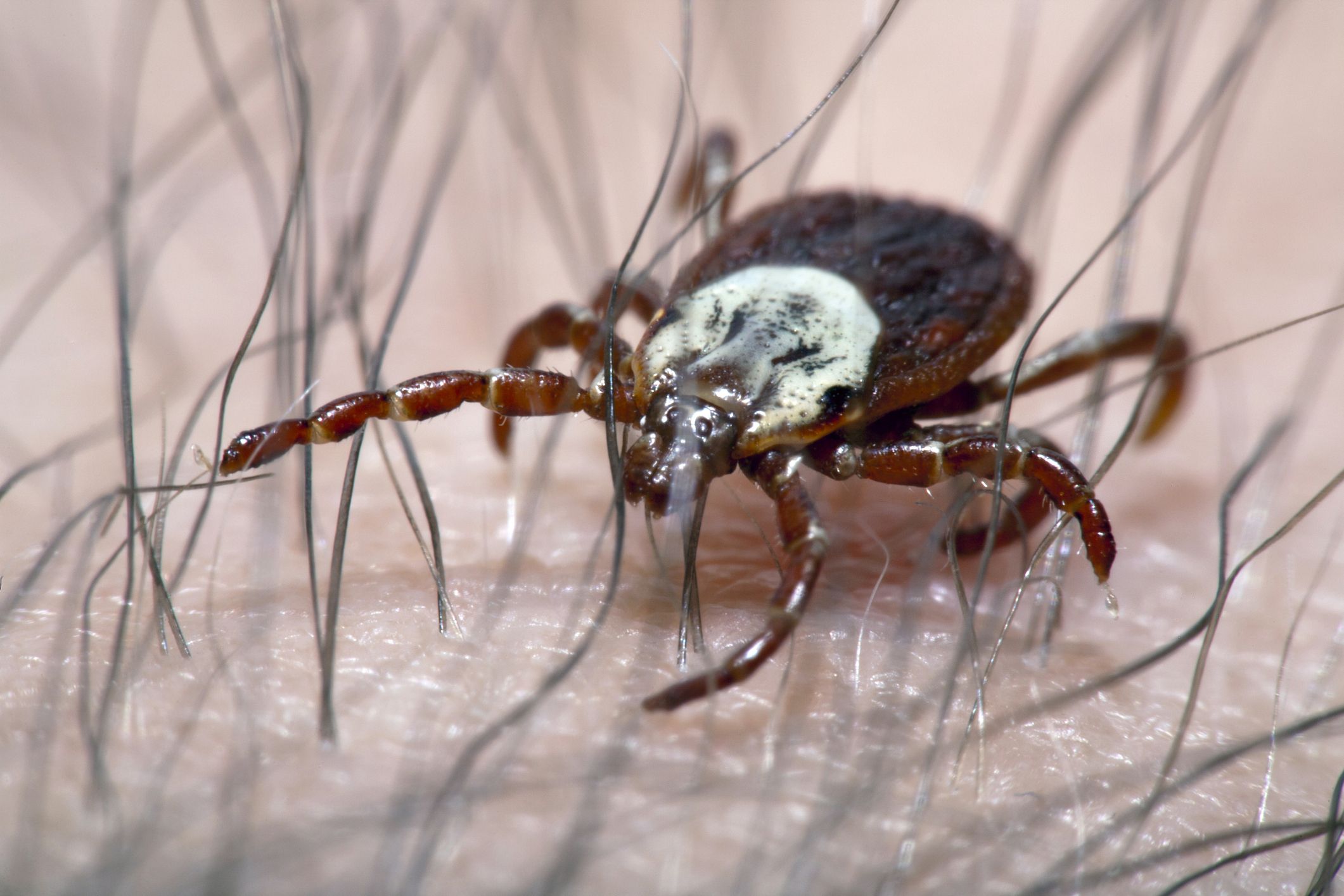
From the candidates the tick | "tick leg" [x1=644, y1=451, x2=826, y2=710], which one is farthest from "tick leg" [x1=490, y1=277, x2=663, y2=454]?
"tick leg" [x1=644, y1=451, x2=826, y2=710]

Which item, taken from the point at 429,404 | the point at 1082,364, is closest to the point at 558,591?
the point at 429,404

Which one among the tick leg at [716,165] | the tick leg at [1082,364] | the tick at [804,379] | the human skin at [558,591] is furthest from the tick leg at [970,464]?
the tick leg at [716,165]

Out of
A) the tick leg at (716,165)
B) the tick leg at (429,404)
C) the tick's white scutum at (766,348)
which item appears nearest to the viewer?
the tick leg at (429,404)

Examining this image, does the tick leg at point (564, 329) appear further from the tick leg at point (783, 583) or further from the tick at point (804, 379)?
the tick leg at point (783, 583)

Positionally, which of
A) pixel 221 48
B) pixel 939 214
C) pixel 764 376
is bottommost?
pixel 764 376

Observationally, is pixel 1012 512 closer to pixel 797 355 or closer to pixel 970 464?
pixel 970 464

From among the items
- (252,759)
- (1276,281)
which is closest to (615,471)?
(252,759)

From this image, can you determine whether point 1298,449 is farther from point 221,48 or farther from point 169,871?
point 221,48

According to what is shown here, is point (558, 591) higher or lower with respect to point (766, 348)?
lower
